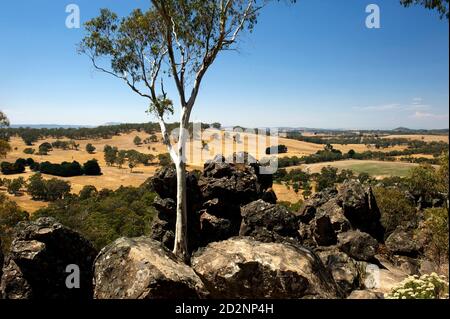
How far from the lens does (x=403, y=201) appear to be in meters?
45.9

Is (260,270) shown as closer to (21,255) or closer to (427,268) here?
(21,255)

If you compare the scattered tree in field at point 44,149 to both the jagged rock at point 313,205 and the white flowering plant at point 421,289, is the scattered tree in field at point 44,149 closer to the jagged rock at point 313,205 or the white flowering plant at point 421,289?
the jagged rock at point 313,205

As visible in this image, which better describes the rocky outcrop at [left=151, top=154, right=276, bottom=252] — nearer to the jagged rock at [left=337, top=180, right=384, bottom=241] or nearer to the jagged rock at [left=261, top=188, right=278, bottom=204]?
the jagged rock at [left=261, top=188, right=278, bottom=204]

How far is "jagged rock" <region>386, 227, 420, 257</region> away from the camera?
29.2m

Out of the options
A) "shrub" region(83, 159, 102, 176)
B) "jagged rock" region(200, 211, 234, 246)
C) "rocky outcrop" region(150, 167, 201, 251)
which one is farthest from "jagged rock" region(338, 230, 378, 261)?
"shrub" region(83, 159, 102, 176)

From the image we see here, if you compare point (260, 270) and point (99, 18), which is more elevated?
point (99, 18)

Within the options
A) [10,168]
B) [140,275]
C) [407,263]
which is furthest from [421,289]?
[10,168]

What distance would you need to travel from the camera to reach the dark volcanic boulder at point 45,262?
13586 mm

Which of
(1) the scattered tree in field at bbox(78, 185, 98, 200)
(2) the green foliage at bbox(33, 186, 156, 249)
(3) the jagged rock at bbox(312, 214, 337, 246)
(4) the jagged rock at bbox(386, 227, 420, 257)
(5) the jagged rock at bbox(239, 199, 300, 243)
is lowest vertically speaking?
(1) the scattered tree in field at bbox(78, 185, 98, 200)

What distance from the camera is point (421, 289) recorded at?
38.4 feet

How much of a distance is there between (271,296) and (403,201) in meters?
40.6

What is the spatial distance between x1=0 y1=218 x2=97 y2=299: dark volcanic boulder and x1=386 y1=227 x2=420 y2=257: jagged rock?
84.6 ft

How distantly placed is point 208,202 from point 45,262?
1238 centimetres

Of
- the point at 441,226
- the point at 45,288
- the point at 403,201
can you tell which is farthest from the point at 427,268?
the point at 45,288
